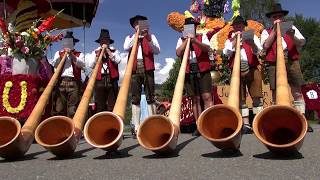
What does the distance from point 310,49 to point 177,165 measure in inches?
1513

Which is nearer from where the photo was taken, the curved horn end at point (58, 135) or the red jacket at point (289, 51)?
the curved horn end at point (58, 135)

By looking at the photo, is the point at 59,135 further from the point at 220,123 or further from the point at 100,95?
the point at 100,95

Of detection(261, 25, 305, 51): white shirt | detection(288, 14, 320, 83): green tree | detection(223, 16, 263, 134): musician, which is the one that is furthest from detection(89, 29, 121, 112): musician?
detection(288, 14, 320, 83): green tree

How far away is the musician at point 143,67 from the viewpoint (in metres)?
5.91

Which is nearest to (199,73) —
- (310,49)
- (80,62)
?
(80,62)

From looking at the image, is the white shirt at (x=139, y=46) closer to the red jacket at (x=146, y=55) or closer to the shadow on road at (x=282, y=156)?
the red jacket at (x=146, y=55)

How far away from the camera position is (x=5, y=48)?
644cm

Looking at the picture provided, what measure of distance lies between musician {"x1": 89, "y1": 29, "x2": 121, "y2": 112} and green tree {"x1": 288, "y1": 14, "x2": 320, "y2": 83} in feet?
102

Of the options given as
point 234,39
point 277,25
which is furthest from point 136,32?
point 277,25

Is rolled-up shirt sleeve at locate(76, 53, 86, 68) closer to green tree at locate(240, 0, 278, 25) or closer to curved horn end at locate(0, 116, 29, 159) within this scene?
curved horn end at locate(0, 116, 29, 159)

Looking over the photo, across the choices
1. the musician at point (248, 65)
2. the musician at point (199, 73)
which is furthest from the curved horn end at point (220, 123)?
the musician at point (248, 65)

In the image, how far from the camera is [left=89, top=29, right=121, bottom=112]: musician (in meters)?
6.37

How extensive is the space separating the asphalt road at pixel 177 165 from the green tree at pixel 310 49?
3338cm

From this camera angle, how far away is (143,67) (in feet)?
19.5
